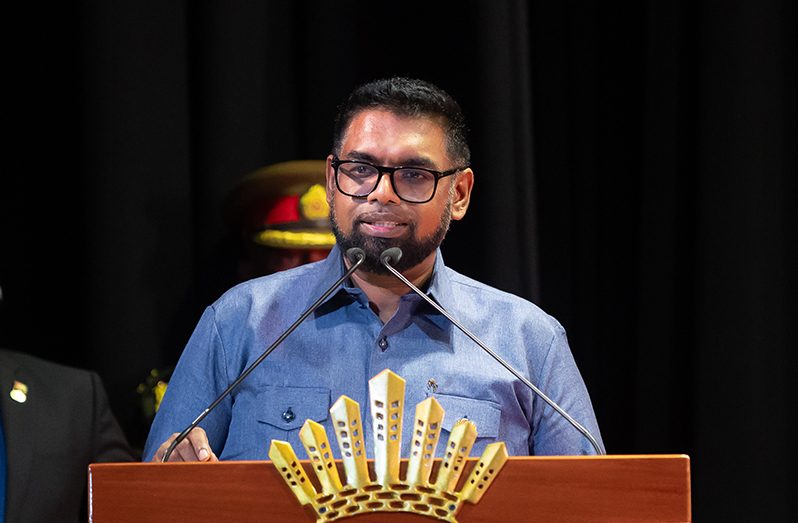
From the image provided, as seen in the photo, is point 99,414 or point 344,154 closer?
point 344,154

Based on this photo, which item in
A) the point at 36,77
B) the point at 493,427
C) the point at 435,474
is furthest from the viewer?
the point at 36,77

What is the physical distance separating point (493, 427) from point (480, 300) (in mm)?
247

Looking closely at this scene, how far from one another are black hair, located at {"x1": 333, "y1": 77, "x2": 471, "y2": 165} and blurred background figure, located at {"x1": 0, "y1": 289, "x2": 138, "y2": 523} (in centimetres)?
73

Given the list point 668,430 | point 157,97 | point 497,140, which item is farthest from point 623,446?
point 157,97

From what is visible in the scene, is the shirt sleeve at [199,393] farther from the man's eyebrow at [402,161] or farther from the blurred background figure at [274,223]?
the blurred background figure at [274,223]

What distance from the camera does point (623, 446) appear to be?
8.59 feet

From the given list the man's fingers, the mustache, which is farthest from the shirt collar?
the man's fingers

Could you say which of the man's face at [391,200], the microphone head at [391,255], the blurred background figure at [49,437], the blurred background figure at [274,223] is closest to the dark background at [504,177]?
the blurred background figure at [274,223]

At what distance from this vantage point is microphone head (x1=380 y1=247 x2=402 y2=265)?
1.48m

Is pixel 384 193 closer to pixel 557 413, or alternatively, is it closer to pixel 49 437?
pixel 557 413

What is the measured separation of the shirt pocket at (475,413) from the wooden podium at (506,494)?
1.16 feet

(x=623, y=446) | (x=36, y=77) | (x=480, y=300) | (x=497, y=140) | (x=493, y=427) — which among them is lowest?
(x=623, y=446)

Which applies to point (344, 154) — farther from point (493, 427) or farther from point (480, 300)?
point (493, 427)

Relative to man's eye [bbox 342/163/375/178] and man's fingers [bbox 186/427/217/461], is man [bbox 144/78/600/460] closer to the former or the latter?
man's eye [bbox 342/163/375/178]
